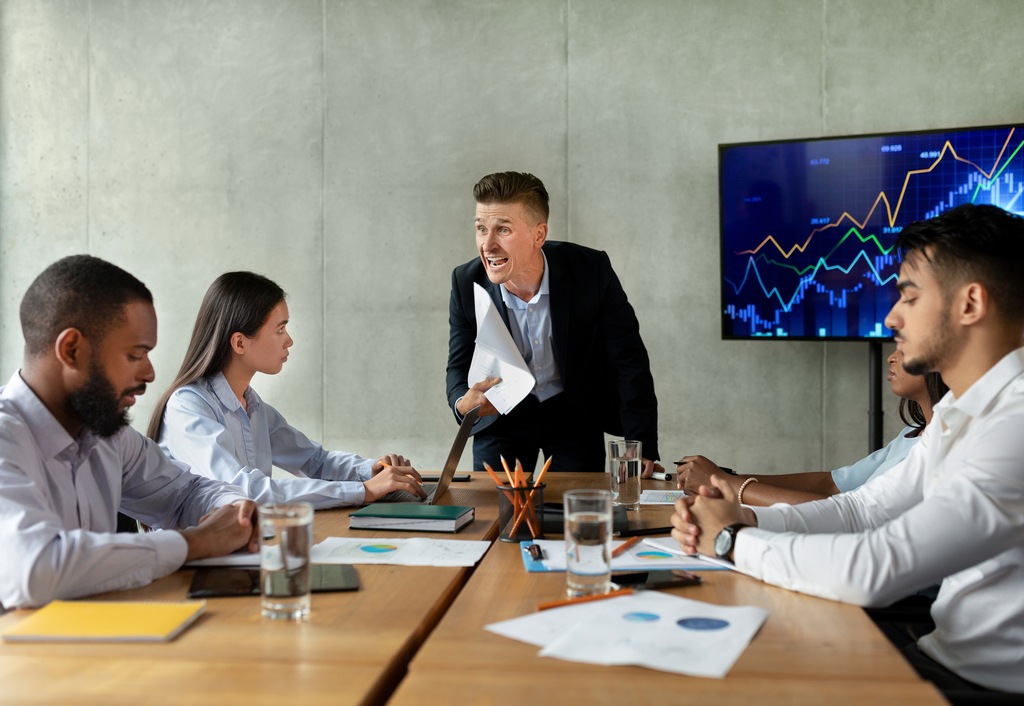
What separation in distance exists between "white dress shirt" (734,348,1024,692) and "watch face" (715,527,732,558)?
0.09ft

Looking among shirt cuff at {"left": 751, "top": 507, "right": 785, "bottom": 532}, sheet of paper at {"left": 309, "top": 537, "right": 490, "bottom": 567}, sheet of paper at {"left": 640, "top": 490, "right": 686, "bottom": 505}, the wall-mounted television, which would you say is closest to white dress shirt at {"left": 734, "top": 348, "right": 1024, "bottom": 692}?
shirt cuff at {"left": 751, "top": 507, "right": 785, "bottom": 532}

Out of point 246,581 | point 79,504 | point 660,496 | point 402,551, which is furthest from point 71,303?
point 660,496

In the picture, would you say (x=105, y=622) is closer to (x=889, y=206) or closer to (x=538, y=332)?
(x=538, y=332)

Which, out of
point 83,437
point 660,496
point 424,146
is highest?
point 424,146

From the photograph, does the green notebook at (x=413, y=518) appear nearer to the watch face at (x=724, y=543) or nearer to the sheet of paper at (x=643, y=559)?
the sheet of paper at (x=643, y=559)

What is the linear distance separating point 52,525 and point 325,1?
3891 millimetres

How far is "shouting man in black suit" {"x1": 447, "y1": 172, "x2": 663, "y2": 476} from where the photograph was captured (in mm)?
3295

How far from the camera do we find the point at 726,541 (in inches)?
63.7

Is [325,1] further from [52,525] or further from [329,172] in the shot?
[52,525]

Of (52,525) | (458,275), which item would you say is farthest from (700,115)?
(52,525)

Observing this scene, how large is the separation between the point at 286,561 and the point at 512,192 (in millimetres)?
2142

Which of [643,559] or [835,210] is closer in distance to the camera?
[643,559]

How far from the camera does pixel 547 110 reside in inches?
184

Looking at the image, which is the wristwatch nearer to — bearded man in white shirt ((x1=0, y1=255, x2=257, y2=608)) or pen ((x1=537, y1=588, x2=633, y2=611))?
pen ((x1=537, y1=588, x2=633, y2=611))
